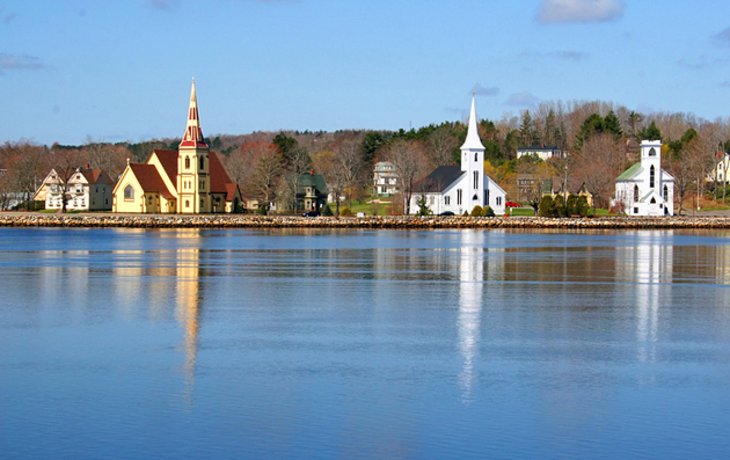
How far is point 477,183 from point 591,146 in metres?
25.4

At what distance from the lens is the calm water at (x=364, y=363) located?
13.9 m

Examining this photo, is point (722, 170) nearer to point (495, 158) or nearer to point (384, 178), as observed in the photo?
point (495, 158)

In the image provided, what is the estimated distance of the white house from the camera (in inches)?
3563

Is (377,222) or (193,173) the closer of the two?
(377,222)

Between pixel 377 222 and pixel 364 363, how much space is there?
2485 inches

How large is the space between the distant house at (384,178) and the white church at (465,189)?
31.2 m

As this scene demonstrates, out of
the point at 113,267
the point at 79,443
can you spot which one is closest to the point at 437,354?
the point at 79,443

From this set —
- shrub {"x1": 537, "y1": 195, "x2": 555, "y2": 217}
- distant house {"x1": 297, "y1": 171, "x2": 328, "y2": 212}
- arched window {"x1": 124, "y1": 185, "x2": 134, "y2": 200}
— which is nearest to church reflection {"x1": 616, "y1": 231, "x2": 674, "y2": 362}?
shrub {"x1": 537, "y1": 195, "x2": 555, "y2": 217}

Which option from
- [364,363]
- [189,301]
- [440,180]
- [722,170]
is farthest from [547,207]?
[364,363]

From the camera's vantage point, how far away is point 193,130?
93.9m

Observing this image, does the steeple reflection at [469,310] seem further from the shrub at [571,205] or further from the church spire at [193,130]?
the church spire at [193,130]

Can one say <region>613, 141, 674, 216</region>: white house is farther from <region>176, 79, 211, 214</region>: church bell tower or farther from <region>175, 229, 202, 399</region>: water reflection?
<region>175, 229, 202, 399</region>: water reflection

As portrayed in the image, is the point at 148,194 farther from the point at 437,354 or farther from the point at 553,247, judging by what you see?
the point at 437,354

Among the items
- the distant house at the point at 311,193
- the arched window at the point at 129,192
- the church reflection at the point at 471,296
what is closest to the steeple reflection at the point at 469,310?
the church reflection at the point at 471,296
